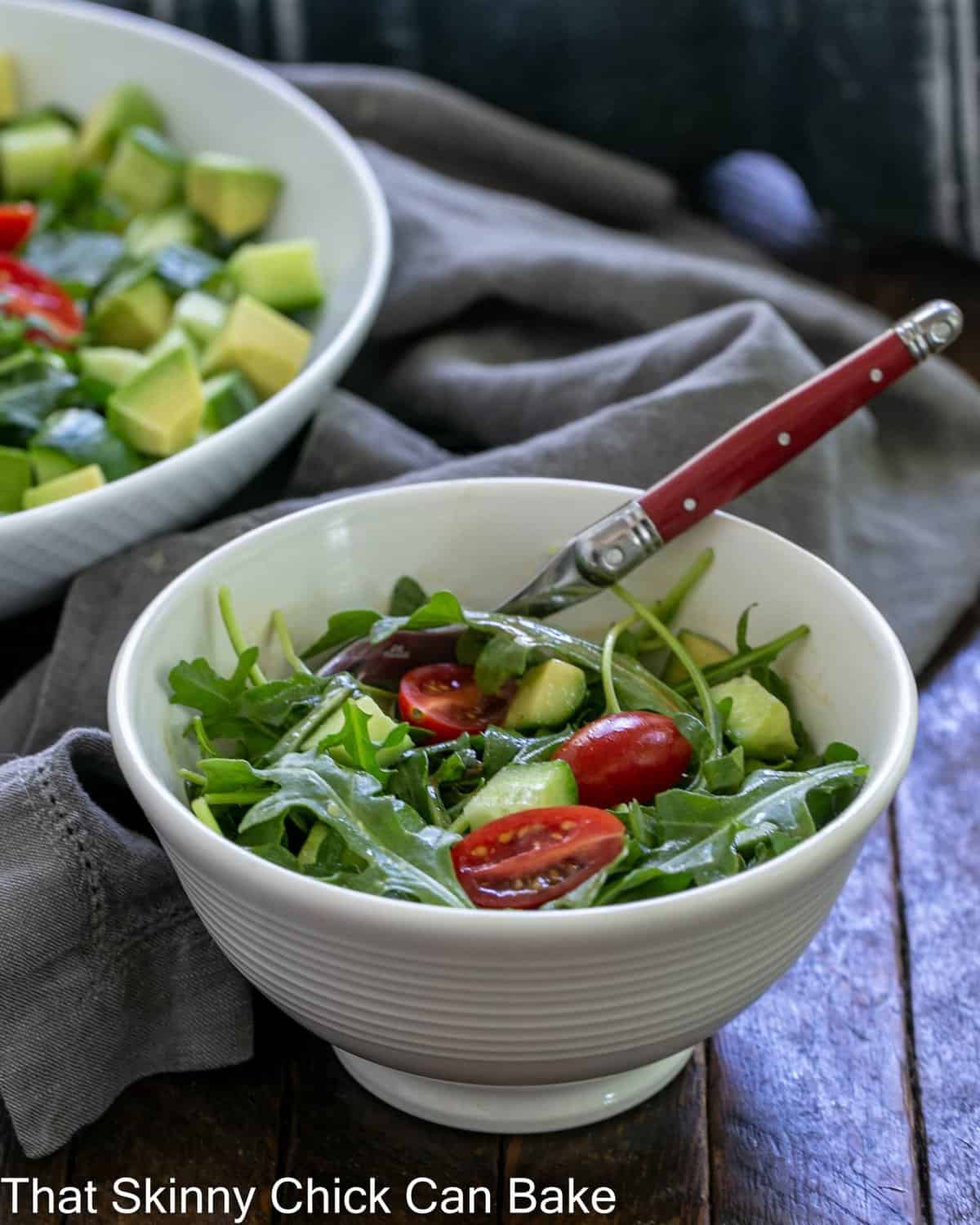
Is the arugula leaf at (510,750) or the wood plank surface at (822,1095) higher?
the arugula leaf at (510,750)

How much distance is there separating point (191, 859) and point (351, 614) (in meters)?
0.31

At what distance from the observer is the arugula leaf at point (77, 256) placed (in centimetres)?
168

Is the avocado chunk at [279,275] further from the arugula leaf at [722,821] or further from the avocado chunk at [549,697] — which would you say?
the arugula leaf at [722,821]

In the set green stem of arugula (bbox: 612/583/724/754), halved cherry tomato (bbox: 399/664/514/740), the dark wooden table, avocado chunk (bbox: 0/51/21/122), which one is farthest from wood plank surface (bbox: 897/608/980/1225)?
avocado chunk (bbox: 0/51/21/122)

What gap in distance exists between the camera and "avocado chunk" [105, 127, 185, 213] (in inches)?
73.0

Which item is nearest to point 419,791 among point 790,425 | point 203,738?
point 203,738

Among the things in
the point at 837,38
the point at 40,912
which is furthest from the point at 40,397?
the point at 837,38

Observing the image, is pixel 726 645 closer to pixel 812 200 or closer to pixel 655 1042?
pixel 655 1042

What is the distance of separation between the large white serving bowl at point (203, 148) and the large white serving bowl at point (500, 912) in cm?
21

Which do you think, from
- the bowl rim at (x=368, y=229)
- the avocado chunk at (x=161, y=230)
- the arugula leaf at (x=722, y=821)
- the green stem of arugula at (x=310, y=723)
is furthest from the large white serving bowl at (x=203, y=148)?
the arugula leaf at (x=722, y=821)

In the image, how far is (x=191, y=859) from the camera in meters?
0.90

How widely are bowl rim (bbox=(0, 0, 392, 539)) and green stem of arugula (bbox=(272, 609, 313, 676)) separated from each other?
0.21m

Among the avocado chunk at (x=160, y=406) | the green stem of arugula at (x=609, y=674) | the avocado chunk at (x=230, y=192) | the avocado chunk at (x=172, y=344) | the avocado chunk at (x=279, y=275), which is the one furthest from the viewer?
the avocado chunk at (x=230, y=192)

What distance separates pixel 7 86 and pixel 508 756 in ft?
4.48
